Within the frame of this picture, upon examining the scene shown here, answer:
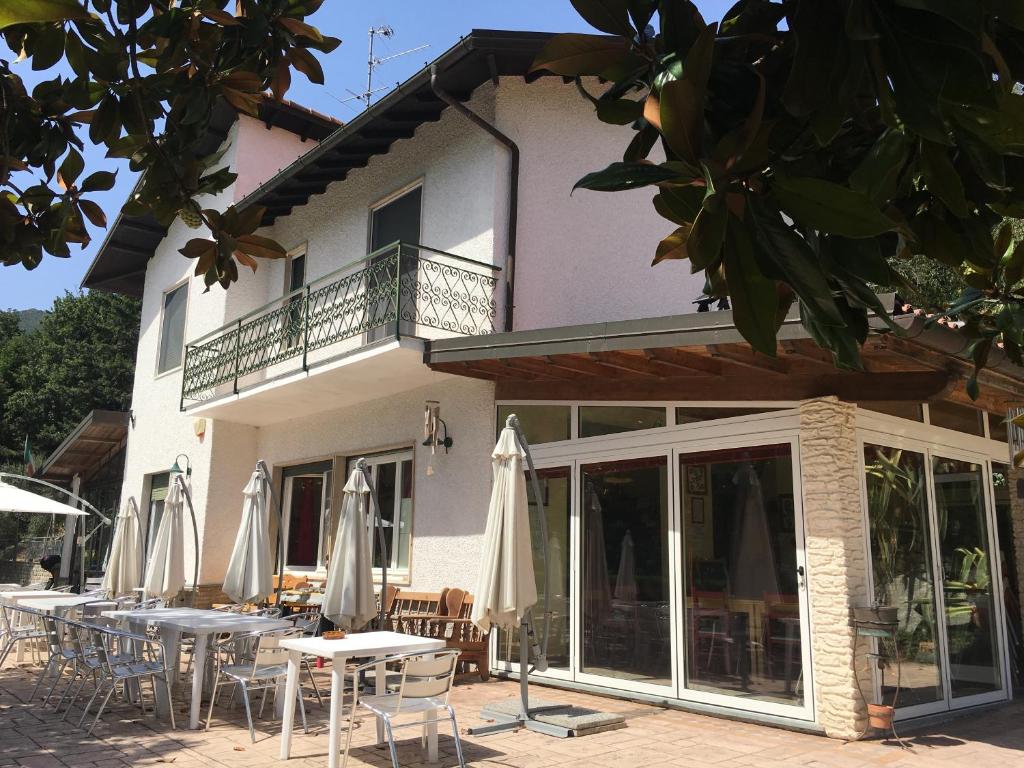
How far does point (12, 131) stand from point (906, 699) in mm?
7110

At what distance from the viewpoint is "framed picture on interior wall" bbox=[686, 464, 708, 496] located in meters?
7.23

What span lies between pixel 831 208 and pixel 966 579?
806cm

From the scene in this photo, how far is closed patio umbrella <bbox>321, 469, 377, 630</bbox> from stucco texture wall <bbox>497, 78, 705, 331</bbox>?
2.92 metres

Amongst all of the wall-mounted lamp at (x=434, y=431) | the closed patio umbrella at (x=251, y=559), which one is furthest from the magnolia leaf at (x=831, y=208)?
the closed patio umbrella at (x=251, y=559)

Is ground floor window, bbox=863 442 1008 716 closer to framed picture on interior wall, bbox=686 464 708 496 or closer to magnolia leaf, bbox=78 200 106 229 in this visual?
framed picture on interior wall, bbox=686 464 708 496

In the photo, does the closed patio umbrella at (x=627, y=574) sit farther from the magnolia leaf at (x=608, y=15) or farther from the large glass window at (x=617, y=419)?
the magnolia leaf at (x=608, y=15)

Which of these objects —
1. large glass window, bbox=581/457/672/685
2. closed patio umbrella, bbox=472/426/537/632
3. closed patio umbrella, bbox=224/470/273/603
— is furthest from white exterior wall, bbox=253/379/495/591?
closed patio umbrella, bbox=472/426/537/632

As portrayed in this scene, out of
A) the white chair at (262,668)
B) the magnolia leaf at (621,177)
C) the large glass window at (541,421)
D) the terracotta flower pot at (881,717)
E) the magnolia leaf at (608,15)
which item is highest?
the large glass window at (541,421)

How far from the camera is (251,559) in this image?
8852 mm

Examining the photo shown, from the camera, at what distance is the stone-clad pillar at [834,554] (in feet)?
19.7

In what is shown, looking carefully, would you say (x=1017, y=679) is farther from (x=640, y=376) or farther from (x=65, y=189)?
(x=65, y=189)

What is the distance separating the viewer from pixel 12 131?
2920 mm

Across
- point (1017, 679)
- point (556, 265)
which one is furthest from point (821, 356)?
point (1017, 679)

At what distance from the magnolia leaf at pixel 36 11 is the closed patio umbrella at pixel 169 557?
9.27 metres
